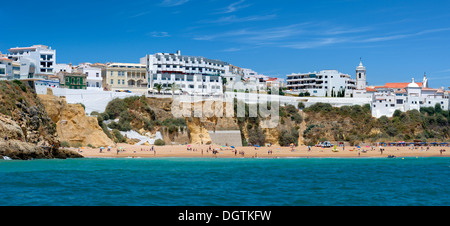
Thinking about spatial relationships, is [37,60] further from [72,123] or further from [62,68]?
[72,123]

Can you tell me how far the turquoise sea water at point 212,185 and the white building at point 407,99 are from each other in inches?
1370

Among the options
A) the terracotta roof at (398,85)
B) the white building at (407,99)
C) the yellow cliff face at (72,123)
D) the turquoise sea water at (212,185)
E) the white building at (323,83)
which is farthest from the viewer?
the terracotta roof at (398,85)

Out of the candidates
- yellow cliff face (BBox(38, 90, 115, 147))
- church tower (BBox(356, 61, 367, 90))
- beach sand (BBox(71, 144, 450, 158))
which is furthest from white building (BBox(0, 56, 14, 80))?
church tower (BBox(356, 61, 367, 90))

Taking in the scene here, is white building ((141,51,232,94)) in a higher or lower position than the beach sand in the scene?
higher

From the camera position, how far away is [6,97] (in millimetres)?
39469

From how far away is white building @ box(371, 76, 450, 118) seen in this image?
7200cm

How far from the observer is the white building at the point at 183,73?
7331cm

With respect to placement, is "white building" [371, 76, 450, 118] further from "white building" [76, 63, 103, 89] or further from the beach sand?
"white building" [76, 63, 103, 89]

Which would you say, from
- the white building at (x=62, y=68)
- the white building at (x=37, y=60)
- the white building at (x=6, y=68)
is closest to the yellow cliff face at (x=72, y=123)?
the white building at (x=6, y=68)

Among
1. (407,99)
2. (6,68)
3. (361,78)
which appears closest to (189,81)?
(6,68)

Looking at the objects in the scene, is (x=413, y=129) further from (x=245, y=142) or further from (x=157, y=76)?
(x=157, y=76)

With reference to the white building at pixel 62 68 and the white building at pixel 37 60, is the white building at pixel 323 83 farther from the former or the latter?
the white building at pixel 37 60

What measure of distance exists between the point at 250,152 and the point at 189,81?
26.5 m
